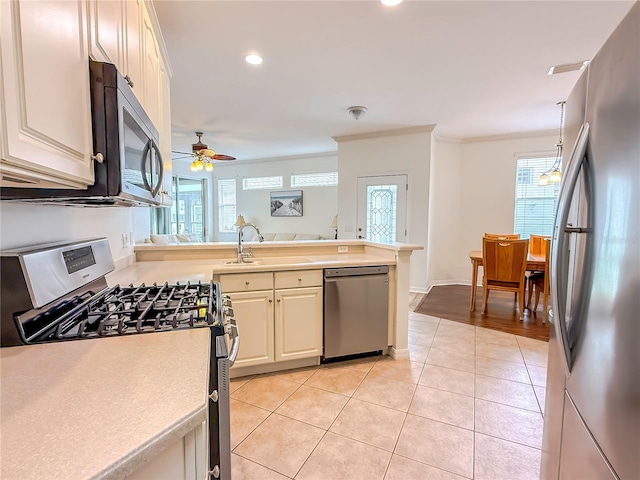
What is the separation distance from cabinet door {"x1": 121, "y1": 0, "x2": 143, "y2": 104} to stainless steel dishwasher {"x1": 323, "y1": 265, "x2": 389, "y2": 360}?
1.72 m

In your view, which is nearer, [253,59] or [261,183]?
[253,59]

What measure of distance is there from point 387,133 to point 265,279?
12.1 ft

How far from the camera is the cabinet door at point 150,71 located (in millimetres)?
1637

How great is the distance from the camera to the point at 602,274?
2.59 feet

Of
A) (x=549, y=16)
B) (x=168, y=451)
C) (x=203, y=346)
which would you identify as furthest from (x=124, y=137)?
(x=549, y=16)

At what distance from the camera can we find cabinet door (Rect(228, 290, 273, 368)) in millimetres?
2375

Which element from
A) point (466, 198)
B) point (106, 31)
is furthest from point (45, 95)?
point (466, 198)

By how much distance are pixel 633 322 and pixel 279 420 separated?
6.03 feet

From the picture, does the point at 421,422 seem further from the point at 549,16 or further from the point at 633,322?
the point at 549,16

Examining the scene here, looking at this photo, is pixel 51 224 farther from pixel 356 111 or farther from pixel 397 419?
pixel 356 111

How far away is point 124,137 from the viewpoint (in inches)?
39.4

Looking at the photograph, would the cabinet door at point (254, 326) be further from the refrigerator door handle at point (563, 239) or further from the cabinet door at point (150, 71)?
the refrigerator door handle at point (563, 239)

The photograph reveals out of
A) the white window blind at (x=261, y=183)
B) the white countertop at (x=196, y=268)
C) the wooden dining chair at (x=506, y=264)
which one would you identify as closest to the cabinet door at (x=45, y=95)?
A: the white countertop at (x=196, y=268)

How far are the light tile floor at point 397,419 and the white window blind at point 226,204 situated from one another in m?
6.41
